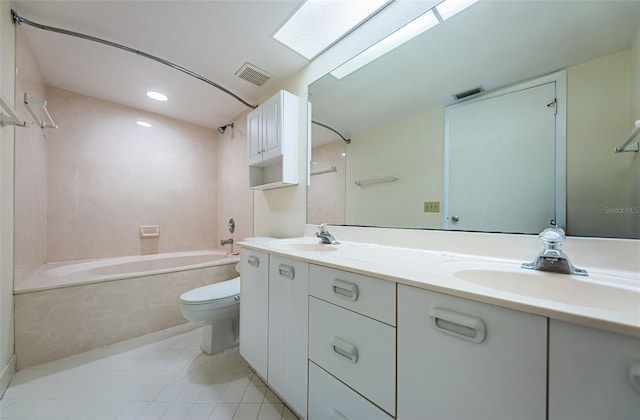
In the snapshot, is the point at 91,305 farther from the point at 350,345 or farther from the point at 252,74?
the point at 252,74

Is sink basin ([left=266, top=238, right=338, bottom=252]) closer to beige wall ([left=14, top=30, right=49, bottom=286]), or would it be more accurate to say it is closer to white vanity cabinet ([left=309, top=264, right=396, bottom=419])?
white vanity cabinet ([left=309, top=264, right=396, bottom=419])

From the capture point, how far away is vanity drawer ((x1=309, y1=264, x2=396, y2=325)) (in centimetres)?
67

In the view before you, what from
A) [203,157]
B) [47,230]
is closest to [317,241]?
[203,157]

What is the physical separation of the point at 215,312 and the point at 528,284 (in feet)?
5.45

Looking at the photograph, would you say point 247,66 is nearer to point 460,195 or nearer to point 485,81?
point 485,81

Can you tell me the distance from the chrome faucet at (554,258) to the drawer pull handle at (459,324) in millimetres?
413

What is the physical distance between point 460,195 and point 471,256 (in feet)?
0.93

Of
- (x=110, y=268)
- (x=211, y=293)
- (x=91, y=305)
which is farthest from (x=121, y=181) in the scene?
(x=211, y=293)

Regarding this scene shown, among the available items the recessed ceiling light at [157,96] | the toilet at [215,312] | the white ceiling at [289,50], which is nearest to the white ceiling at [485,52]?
the white ceiling at [289,50]

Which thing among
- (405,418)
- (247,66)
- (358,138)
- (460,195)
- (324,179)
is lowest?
(405,418)

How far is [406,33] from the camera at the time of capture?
1.19 m

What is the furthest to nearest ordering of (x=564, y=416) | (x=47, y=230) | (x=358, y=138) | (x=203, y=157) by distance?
(x=203, y=157) → (x=47, y=230) → (x=358, y=138) → (x=564, y=416)

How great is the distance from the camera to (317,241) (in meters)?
1.54

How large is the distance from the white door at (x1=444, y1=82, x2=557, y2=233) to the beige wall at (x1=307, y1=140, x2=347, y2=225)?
68cm
